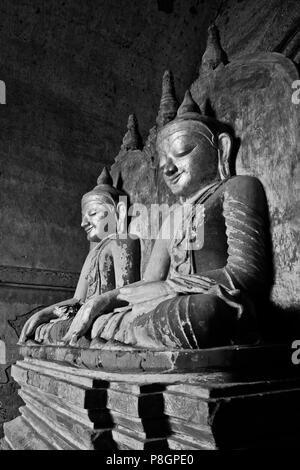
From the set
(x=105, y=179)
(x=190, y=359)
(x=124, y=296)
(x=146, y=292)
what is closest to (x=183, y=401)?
(x=190, y=359)

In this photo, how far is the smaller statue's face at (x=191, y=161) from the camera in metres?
2.35

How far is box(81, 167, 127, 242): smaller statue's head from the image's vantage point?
342cm

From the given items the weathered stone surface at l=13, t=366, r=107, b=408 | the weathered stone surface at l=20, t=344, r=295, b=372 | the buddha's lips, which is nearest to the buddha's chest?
the buddha's lips

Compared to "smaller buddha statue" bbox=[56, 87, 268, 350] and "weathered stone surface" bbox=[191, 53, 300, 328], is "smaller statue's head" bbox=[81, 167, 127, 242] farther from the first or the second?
"weathered stone surface" bbox=[191, 53, 300, 328]

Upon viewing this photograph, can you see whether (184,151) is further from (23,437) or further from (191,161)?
(23,437)

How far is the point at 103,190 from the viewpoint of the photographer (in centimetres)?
347

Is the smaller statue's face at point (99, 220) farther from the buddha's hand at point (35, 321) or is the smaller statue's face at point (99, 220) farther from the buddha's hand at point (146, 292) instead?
the buddha's hand at point (146, 292)

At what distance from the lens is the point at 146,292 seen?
1927 millimetres

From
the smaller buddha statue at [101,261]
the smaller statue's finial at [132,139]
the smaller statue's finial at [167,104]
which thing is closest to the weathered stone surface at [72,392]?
the smaller buddha statue at [101,261]

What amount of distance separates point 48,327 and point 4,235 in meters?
1.60

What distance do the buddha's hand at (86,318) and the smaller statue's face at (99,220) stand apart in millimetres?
1277

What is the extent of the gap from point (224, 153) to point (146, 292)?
0.98 meters

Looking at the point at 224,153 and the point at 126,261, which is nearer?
the point at 224,153

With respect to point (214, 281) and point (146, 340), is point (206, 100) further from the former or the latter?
point (146, 340)
